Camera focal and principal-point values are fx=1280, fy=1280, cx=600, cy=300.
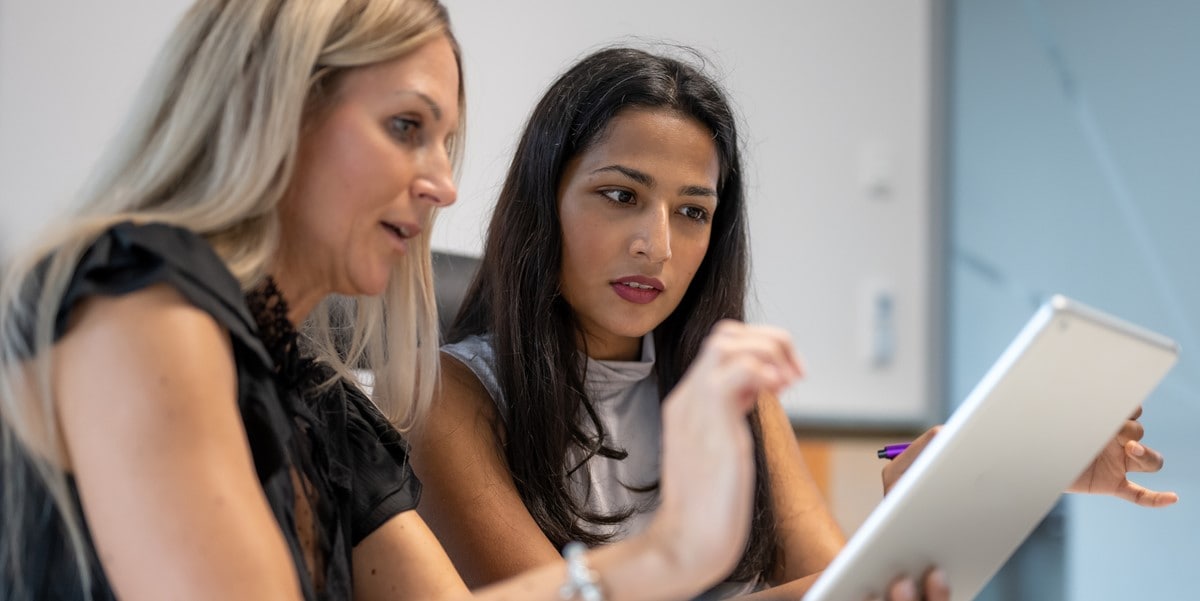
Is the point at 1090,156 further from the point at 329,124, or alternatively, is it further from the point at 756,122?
the point at 329,124

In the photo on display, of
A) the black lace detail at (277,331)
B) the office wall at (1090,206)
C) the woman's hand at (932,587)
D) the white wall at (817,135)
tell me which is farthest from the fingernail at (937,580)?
the white wall at (817,135)

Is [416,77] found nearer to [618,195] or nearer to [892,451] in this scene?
[618,195]

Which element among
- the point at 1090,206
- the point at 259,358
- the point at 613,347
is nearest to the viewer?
the point at 259,358

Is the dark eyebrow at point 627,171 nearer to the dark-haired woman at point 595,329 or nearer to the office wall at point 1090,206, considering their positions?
the dark-haired woman at point 595,329

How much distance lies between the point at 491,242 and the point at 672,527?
81 centimetres

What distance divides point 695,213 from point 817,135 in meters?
1.72

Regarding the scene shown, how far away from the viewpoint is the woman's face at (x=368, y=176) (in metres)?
1.03

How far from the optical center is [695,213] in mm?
1614

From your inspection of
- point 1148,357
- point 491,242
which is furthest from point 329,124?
point 1148,357

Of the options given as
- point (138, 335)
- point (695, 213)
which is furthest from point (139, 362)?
point (695, 213)

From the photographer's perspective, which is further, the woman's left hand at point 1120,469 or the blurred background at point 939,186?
the blurred background at point 939,186

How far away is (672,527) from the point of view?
0.83m

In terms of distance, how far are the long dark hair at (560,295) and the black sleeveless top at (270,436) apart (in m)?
0.28

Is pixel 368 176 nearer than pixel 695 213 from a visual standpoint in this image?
Yes
